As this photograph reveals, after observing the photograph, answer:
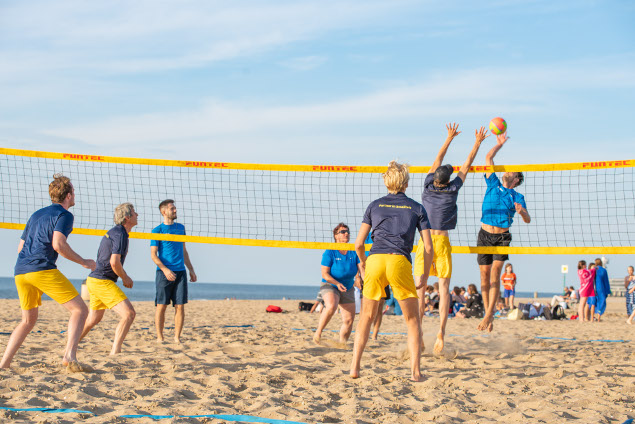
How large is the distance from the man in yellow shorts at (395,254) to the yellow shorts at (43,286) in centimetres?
214

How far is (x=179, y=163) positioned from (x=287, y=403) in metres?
3.66

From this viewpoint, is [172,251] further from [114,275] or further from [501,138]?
[501,138]

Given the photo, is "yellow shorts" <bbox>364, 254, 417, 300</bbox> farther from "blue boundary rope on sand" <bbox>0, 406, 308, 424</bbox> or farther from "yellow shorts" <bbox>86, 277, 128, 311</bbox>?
"yellow shorts" <bbox>86, 277, 128, 311</bbox>

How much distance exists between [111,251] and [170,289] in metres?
1.59

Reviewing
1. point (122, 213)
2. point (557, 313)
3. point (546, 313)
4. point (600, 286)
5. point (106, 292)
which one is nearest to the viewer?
point (106, 292)

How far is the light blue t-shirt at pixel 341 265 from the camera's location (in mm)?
6301

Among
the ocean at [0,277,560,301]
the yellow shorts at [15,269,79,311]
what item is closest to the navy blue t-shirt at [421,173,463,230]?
the yellow shorts at [15,269,79,311]

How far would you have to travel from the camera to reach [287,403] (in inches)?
149

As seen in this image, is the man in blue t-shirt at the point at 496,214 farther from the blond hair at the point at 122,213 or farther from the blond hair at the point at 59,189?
the blond hair at the point at 59,189

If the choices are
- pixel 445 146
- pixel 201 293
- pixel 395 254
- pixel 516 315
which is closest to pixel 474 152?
pixel 445 146

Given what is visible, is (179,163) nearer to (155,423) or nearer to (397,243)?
(397,243)

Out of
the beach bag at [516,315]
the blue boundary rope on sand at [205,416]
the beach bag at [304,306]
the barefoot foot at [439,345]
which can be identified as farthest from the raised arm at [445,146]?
the beach bag at [304,306]

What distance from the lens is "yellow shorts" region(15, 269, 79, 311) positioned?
436cm

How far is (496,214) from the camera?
6.15 meters
